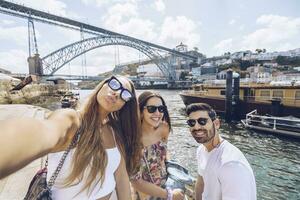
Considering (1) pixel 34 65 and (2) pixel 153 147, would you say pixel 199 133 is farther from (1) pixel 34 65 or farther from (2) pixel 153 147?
(1) pixel 34 65

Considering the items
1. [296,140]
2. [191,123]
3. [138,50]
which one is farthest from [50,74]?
[191,123]

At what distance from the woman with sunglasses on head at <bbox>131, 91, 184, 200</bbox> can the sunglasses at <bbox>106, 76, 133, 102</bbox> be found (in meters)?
0.91

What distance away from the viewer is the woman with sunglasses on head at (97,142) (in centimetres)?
103

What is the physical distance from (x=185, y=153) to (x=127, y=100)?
9.30 m

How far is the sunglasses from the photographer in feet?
4.50

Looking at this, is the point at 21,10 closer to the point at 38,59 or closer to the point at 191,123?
the point at 38,59

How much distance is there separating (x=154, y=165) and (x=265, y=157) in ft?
29.0

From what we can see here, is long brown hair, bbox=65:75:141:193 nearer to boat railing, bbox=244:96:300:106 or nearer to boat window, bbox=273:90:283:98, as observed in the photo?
boat railing, bbox=244:96:300:106

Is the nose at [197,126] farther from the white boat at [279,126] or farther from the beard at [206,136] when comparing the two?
the white boat at [279,126]

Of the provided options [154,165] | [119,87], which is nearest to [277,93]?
[154,165]

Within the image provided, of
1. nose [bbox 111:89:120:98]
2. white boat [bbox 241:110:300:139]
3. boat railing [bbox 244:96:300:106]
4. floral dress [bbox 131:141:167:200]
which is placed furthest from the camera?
boat railing [bbox 244:96:300:106]

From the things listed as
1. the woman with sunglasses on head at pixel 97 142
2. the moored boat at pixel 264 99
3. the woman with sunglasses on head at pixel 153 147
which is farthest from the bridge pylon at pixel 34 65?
the woman with sunglasses on head at pixel 97 142

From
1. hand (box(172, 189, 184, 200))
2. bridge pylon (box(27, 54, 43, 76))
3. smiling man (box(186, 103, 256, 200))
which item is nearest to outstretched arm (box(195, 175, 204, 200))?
smiling man (box(186, 103, 256, 200))

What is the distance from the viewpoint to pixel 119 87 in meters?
1.38
